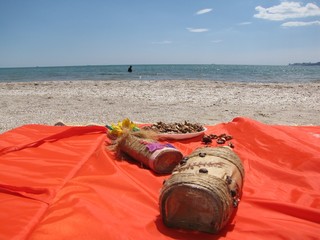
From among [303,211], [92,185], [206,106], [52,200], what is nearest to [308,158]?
[303,211]

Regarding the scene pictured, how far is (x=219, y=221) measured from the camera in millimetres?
2045

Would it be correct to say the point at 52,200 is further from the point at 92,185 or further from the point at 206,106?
the point at 206,106

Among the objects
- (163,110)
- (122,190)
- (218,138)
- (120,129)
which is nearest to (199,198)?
(122,190)

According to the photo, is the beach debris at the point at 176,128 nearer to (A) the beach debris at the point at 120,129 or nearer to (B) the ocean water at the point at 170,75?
(A) the beach debris at the point at 120,129

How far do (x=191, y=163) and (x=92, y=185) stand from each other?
0.93m

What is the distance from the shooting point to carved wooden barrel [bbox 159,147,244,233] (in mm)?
2033

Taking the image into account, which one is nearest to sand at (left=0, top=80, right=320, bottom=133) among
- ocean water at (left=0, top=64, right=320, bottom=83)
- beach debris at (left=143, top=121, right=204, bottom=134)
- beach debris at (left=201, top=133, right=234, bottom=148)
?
beach debris at (left=143, top=121, right=204, bottom=134)

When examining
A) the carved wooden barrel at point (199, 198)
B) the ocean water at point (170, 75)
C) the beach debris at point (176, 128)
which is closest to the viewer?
the carved wooden barrel at point (199, 198)

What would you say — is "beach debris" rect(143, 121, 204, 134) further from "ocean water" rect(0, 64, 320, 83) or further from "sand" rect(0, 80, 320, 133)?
"ocean water" rect(0, 64, 320, 83)

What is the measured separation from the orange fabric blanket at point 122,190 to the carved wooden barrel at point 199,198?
0.08 meters

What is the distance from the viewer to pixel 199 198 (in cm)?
207

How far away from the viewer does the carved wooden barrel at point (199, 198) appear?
6.67 ft

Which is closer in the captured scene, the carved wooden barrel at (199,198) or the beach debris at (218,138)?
the carved wooden barrel at (199,198)

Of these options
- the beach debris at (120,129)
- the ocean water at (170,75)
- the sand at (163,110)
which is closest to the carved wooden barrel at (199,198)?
Answer: the beach debris at (120,129)
